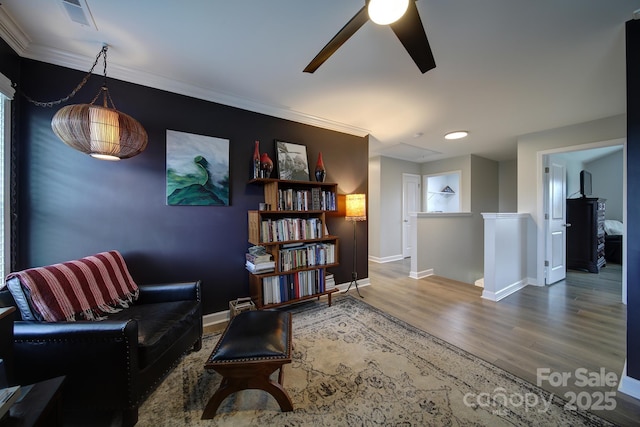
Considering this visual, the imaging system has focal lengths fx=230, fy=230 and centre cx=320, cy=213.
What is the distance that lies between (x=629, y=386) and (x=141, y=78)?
4.34 metres

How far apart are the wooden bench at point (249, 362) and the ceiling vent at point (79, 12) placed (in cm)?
221

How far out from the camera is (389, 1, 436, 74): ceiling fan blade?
1139 mm

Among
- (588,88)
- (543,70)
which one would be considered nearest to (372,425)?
(543,70)

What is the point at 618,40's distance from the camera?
1.66 metres

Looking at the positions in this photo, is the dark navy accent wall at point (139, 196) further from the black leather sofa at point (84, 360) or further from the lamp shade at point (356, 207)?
the lamp shade at point (356, 207)

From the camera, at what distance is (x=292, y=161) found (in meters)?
2.86

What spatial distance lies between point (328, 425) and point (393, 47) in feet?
8.28

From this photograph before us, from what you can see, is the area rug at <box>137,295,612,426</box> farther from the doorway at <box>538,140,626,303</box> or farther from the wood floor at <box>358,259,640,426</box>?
the doorway at <box>538,140,626,303</box>

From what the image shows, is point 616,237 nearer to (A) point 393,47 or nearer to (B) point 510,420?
(B) point 510,420

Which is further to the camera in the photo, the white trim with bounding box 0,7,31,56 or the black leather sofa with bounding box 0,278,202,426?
the white trim with bounding box 0,7,31,56

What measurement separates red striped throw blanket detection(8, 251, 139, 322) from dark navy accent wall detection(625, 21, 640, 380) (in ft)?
Answer: 11.3

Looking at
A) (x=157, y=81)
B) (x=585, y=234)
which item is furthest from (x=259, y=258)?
(x=585, y=234)

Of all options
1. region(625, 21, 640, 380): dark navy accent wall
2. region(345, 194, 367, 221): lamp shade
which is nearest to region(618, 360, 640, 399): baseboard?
region(625, 21, 640, 380): dark navy accent wall

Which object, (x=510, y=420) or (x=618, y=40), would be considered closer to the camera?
(x=510, y=420)
